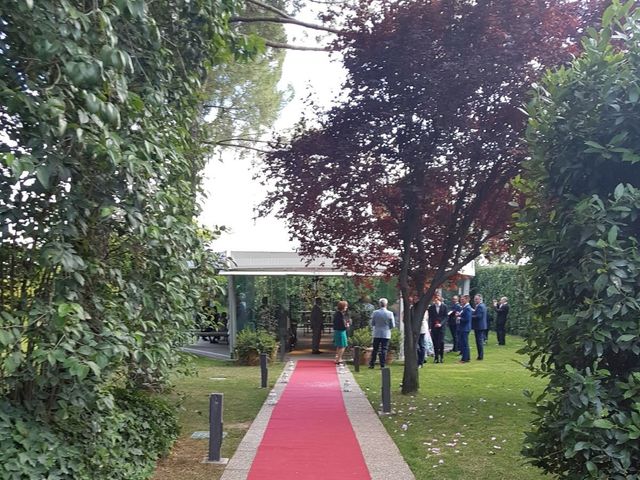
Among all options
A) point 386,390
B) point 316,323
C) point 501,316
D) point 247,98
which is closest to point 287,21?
point 247,98

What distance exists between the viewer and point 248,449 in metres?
7.51

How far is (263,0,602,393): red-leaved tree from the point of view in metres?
9.27

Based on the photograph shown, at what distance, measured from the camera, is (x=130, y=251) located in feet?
15.1

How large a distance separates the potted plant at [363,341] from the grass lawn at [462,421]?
6.71 ft

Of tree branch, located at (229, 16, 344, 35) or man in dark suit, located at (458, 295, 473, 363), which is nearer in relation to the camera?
tree branch, located at (229, 16, 344, 35)

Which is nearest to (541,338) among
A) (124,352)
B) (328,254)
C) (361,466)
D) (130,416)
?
(124,352)

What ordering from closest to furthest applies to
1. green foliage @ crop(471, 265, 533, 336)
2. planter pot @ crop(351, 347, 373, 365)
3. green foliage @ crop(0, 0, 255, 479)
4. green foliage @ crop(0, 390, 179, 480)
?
green foliage @ crop(0, 0, 255, 479) → green foliage @ crop(0, 390, 179, 480) → planter pot @ crop(351, 347, 373, 365) → green foliage @ crop(471, 265, 533, 336)

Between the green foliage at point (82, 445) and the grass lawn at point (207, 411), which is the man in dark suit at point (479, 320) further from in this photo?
the green foliage at point (82, 445)

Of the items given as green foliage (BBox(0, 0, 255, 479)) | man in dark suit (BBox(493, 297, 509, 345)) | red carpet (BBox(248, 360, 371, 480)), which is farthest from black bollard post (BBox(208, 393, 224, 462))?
man in dark suit (BBox(493, 297, 509, 345))

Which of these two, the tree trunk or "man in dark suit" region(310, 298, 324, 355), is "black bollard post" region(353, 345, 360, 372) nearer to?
"man in dark suit" region(310, 298, 324, 355)

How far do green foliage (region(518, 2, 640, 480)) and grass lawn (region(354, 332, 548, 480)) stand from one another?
924 mm

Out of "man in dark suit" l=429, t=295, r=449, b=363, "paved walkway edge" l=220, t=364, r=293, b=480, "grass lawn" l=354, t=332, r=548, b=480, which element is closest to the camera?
"paved walkway edge" l=220, t=364, r=293, b=480

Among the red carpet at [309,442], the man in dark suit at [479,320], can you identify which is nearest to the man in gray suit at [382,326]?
the red carpet at [309,442]

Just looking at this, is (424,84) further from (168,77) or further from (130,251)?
(130,251)
